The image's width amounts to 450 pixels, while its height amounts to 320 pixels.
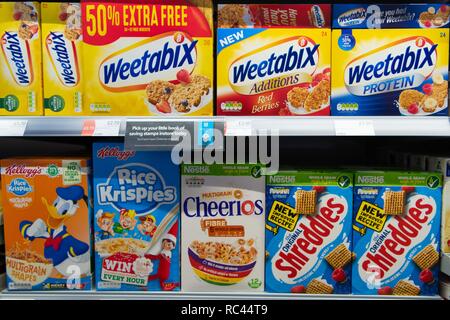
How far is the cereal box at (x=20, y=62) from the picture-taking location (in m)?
1.13

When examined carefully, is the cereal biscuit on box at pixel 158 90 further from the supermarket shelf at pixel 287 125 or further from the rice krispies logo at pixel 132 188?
the rice krispies logo at pixel 132 188

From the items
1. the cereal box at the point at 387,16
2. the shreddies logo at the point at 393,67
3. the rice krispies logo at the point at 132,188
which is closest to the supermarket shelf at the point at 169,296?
the rice krispies logo at the point at 132,188

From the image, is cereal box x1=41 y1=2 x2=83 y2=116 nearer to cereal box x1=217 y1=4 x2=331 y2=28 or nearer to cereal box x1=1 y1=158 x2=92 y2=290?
cereal box x1=1 y1=158 x2=92 y2=290

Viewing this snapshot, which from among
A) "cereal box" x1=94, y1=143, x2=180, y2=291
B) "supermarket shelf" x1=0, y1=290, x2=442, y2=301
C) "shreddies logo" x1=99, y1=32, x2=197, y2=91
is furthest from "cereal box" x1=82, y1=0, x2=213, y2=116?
"supermarket shelf" x1=0, y1=290, x2=442, y2=301

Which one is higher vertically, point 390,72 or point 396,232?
point 390,72

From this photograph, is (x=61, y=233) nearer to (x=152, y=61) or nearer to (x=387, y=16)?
(x=152, y=61)

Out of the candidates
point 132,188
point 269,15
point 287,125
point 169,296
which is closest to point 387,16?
point 269,15

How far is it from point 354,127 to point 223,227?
1.54 feet

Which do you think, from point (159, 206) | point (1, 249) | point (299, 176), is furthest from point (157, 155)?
point (1, 249)

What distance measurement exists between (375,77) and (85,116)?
84 cm

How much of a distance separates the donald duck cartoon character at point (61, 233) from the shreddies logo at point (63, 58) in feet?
1.07

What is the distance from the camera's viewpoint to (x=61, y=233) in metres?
1.14

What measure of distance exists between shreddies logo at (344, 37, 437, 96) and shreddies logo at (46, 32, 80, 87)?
0.81 meters

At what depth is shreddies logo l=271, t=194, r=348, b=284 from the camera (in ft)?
3.64
